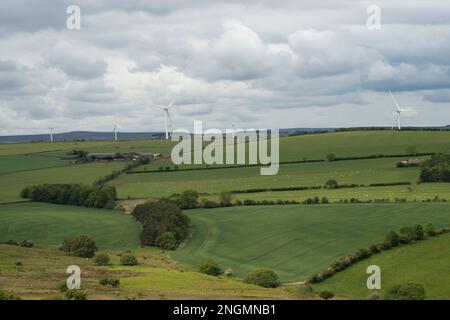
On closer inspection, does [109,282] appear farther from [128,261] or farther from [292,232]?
[292,232]

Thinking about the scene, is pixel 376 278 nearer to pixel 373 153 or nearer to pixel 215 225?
pixel 215 225

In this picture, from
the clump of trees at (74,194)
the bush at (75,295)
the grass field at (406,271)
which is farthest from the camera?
the clump of trees at (74,194)

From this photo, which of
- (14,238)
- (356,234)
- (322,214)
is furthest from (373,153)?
(14,238)

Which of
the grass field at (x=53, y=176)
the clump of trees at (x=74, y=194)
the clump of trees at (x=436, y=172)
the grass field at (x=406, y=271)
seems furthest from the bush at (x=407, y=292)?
the grass field at (x=53, y=176)

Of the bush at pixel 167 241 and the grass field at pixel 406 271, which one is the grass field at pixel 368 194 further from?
the grass field at pixel 406 271

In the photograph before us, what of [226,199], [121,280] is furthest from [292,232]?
[121,280]

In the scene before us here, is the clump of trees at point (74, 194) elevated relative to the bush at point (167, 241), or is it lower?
elevated
